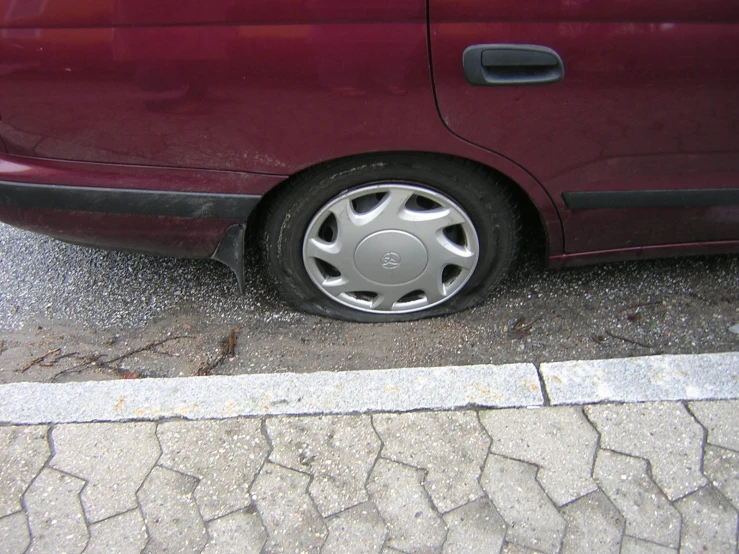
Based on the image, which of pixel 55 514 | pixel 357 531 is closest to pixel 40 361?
pixel 55 514

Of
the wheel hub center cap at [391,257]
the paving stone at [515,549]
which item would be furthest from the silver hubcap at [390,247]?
the paving stone at [515,549]

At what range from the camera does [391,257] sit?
2.33 m

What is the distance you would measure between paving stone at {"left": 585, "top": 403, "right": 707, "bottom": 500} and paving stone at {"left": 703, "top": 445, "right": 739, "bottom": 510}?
0.09 ft

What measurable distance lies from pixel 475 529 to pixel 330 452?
20.2 inches

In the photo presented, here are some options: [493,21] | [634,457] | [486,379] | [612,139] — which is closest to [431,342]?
[486,379]

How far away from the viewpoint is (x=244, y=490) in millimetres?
1944

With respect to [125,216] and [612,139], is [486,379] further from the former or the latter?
[125,216]

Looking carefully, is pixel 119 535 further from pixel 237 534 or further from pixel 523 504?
pixel 523 504

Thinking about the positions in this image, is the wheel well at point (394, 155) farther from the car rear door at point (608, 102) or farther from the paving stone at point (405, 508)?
the paving stone at point (405, 508)

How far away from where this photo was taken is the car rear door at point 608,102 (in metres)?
1.80

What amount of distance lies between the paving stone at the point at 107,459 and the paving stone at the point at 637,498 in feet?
4.71

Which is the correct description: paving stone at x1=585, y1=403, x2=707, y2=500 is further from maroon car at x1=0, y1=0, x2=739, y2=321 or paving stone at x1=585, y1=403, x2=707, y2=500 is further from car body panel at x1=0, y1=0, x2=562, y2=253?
car body panel at x1=0, y1=0, x2=562, y2=253

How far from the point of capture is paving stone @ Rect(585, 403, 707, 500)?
192 centimetres

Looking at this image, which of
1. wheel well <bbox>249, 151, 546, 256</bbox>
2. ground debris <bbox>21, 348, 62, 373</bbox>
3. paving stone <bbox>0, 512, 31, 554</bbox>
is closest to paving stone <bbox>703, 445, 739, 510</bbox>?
wheel well <bbox>249, 151, 546, 256</bbox>
